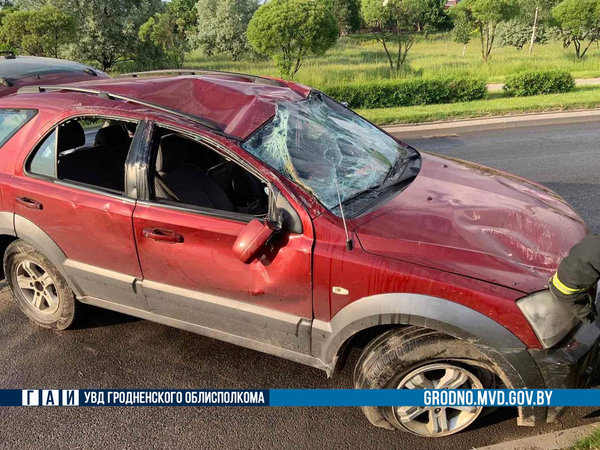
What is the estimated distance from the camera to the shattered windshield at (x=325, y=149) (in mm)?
2785

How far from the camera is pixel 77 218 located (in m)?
3.09

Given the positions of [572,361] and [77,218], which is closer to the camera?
[572,361]

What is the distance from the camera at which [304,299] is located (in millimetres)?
2596

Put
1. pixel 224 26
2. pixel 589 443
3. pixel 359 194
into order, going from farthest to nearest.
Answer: pixel 224 26
pixel 359 194
pixel 589 443

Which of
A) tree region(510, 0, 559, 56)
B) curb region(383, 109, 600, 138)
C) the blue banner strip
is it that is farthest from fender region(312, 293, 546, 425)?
tree region(510, 0, 559, 56)

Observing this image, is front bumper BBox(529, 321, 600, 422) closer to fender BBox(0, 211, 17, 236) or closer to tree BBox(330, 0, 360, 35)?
fender BBox(0, 211, 17, 236)

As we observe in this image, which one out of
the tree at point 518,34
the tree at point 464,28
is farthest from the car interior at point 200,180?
the tree at point 518,34

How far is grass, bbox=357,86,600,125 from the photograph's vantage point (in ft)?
36.9

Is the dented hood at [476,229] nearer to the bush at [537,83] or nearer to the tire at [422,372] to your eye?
the tire at [422,372]

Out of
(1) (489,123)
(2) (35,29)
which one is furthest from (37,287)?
(2) (35,29)

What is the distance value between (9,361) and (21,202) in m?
1.12

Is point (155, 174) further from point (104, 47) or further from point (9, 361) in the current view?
point (104, 47)

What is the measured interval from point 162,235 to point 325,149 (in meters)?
1.17

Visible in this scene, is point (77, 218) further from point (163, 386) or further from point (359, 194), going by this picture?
point (359, 194)
